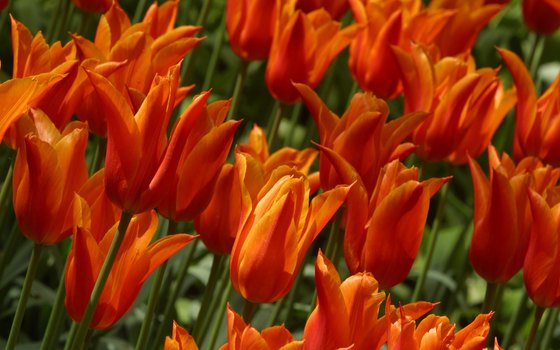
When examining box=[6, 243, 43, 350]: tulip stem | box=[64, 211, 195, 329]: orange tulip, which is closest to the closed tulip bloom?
box=[64, 211, 195, 329]: orange tulip

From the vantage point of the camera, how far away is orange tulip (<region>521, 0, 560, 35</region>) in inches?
107

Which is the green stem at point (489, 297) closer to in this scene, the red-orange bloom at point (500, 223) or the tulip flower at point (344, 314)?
the red-orange bloom at point (500, 223)

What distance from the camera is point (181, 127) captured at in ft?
4.75

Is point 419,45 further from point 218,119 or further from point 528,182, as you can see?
point 218,119

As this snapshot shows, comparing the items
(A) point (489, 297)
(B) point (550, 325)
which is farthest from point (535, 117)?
(A) point (489, 297)

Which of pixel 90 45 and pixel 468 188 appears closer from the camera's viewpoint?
pixel 90 45

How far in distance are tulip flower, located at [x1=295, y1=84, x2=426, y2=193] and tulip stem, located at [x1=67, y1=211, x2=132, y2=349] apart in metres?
0.43

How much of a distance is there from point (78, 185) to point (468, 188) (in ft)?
7.57

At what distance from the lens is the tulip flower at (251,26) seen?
237cm

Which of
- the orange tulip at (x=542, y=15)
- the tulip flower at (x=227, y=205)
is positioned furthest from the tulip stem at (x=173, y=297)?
the orange tulip at (x=542, y=15)

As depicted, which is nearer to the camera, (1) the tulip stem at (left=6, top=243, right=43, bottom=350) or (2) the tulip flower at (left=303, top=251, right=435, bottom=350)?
(2) the tulip flower at (left=303, top=251, right=435, bottom=350)

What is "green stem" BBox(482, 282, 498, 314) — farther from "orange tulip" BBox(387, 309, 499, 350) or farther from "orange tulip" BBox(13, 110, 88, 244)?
"orange tulip" BBox(13, 110, 88, 244)

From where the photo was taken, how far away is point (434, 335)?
1.26m

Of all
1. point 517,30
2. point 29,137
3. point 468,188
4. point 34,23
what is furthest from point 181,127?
point 517,30
